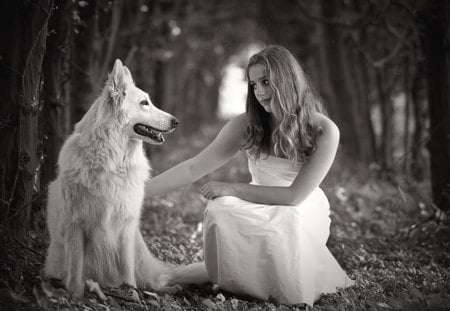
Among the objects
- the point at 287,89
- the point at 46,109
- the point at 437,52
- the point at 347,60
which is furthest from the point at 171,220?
the point at 347,60

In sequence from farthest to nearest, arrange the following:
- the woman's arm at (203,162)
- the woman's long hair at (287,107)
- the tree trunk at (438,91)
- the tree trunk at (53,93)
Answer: the tree trunk at (438,91)
the tree trunk at (53,93)
the woman's arm at (203,162)
the woman's long hair at (287,107)

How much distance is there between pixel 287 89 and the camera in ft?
12.2

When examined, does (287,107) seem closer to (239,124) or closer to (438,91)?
(239,124)

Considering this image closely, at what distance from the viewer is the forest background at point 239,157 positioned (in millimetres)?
3389

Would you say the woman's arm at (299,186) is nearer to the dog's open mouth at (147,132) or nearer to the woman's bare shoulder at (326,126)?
the woman's bare shoulder at (326,126)

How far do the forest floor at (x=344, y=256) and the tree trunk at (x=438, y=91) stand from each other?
34 centimetres

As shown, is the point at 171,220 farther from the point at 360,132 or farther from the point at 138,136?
the point at 360,132

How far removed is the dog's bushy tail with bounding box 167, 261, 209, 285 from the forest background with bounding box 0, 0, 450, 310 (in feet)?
0.30

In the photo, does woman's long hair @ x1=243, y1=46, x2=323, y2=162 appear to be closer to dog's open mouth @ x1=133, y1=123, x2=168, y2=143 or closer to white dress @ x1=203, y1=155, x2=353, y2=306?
white dress @ x1=203, y1=155, x2=353, y2=306

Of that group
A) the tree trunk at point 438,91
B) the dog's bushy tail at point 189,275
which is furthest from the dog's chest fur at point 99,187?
the tree trunk at point 438,91

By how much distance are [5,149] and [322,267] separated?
2.32 metres

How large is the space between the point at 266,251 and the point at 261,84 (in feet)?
3.93

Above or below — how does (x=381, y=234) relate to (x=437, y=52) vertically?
below

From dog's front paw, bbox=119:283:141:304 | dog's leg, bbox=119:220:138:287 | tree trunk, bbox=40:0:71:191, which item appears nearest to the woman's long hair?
dog's leg, bbox=119:220:138:287
